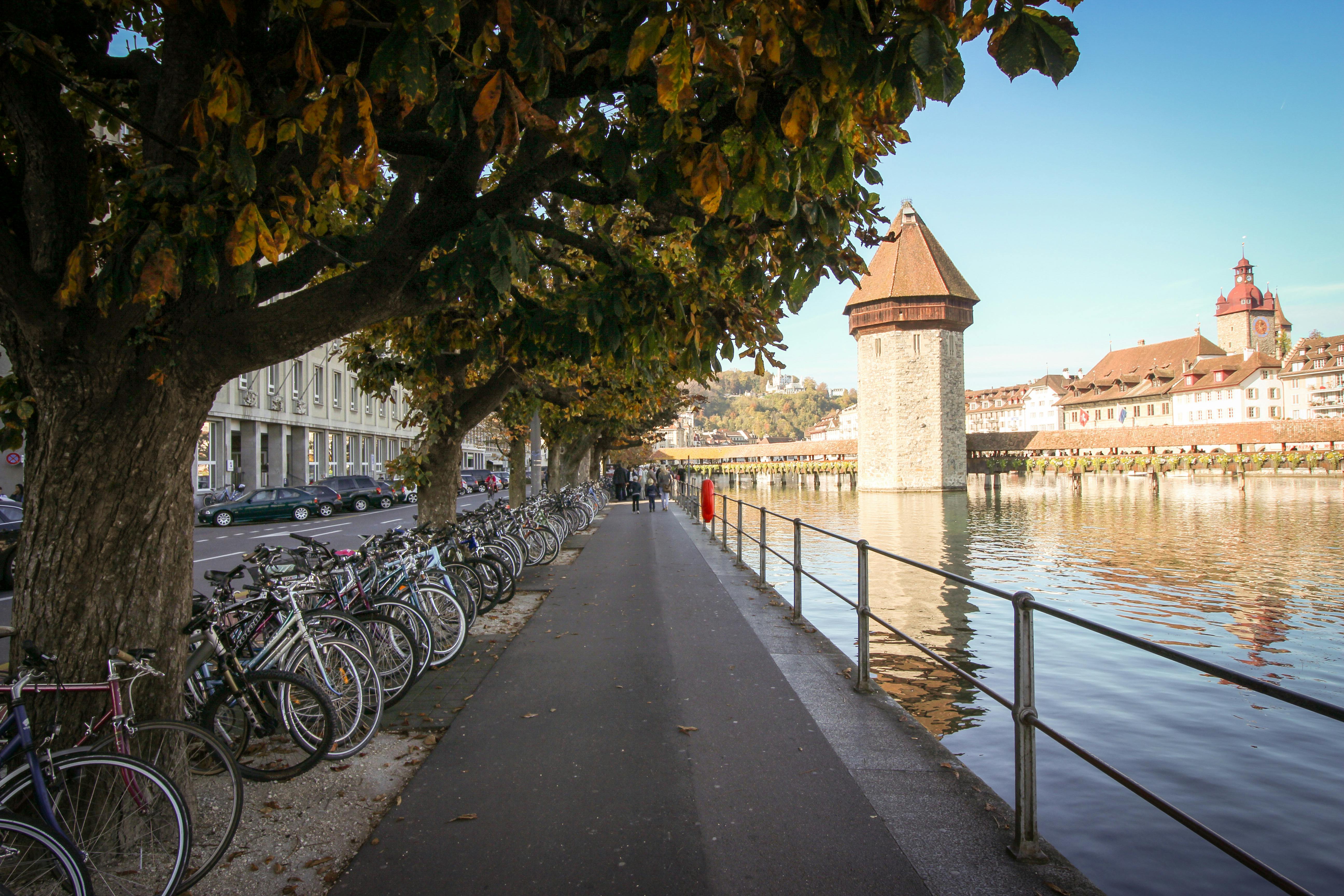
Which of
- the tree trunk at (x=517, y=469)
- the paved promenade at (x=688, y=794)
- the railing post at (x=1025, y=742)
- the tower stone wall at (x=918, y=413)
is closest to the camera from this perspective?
the paved promenade at (x=688, y=794)

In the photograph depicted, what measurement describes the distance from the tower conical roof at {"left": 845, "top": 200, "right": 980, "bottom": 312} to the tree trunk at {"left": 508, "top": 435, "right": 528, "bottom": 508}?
4432 cm

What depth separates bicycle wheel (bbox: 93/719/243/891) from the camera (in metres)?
3.55

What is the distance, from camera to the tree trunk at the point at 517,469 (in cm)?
2519

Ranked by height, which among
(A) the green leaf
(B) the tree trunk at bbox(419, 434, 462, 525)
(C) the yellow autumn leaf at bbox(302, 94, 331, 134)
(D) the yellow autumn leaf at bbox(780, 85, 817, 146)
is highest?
(C) the yellow autumn leaf at bbox(302, 94, 331, 134)

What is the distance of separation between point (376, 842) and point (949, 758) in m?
2.91

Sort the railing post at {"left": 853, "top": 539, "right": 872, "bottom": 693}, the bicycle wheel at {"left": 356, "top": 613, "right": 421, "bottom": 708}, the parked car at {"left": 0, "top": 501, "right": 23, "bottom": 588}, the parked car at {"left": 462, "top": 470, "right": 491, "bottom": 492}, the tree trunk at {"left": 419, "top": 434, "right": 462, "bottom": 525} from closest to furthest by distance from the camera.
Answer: the bicycle wheel at {"left": 356, "top": 613, "right": 421, "bottom": 708}
the railing post at {"left": 853, "top": 539, "right": 872, "bottom": 693}
the tree trunk at {"left": 419, "top": 434, "right": 462, "bottom": 525}
the parked car at {"left": 0, "top": 501, "right": 23, "bottom": 588}
the parked car at {"left": 462, "top": 470, "right": 491, "bottom": 492}

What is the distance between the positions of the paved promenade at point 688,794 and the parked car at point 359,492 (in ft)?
96.4

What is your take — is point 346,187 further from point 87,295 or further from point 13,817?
point 13,817

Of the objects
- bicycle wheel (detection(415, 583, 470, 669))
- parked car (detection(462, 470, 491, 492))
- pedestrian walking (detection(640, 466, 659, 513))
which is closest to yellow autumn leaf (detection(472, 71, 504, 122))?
bicycle wheel (detection(415, 583, 470, 669))

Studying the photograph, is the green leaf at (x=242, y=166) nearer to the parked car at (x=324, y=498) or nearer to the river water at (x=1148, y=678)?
the river water at (x=1148, y=678)

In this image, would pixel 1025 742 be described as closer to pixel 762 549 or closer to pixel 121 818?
pixel 121 818

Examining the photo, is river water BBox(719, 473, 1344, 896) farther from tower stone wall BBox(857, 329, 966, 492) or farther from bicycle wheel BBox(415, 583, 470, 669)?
tower stone wall BBox(857, 329, 966, 492)

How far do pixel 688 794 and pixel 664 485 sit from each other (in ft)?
122

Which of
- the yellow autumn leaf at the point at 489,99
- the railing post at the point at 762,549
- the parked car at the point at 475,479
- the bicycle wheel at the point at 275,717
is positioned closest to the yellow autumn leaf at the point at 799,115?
the yellow autumn leaf at the point at 489,99
